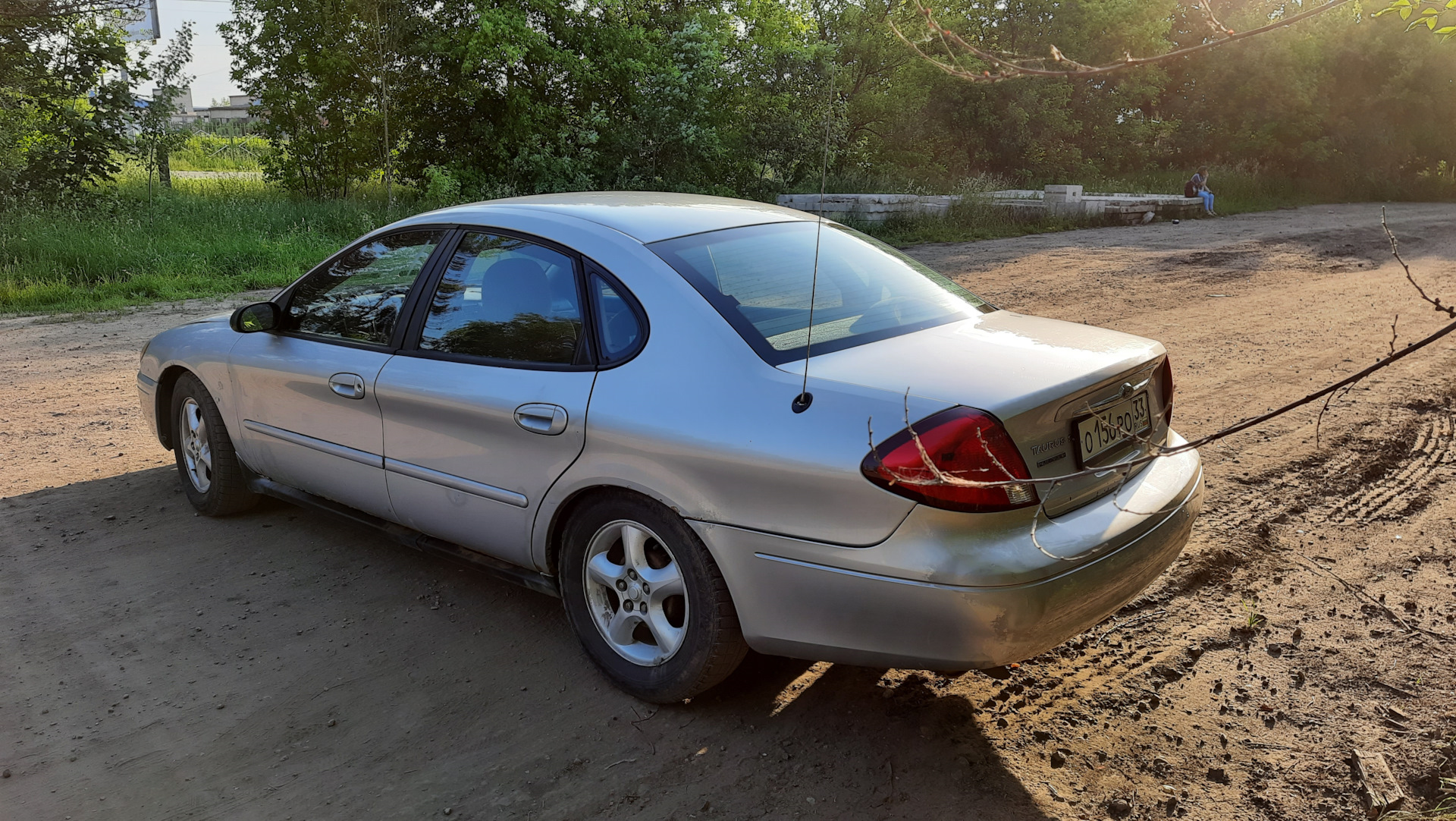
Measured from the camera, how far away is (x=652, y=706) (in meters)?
3.17

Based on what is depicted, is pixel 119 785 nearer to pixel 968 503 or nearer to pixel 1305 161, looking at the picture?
pixel 968 503

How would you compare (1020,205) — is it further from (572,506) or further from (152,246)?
(572,506)

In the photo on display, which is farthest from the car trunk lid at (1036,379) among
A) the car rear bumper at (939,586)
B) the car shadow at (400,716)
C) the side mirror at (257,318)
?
the side mirror at (257,318)

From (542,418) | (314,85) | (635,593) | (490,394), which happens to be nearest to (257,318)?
(490,394)

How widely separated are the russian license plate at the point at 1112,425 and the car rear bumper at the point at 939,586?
160 mm

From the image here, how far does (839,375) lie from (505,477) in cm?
127

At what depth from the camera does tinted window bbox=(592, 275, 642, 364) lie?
3.15m

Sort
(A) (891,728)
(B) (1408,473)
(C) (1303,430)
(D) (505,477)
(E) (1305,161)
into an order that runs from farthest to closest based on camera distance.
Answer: (E) (1305,161), (C) (1303,430), (B) (1408,473), (D) (505,477), (A) (891,728)

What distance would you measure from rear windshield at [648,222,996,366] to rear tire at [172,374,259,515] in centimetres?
268

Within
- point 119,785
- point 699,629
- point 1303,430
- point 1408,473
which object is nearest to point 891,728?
point 699,629

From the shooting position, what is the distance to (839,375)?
278 cm

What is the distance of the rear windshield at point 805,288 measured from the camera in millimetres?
3061

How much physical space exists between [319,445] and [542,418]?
1.43 m

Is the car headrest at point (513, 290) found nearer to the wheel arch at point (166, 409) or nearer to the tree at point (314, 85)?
the wheel arch at point (166, 409)
